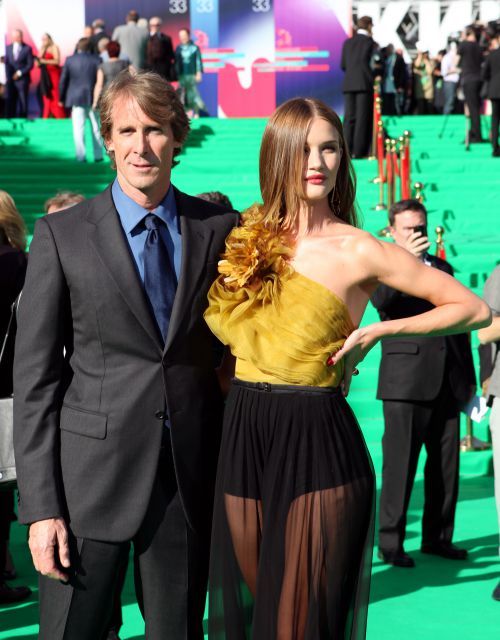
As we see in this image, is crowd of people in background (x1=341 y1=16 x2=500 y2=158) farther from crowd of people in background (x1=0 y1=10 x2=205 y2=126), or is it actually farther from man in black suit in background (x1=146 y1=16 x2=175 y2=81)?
man in black suit in background (x1=146 y1=16 x2=175 y2=81)

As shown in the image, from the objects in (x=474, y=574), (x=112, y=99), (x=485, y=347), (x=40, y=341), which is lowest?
(x=474, y=574)

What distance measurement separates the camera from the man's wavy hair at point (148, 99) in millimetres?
3266

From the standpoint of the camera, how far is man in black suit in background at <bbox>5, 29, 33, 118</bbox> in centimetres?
2298

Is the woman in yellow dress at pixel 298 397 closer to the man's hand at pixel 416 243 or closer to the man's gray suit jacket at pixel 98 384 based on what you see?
the man's gray suit jacket at pixel 98 384

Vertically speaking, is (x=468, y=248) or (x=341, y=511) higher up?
(x=341, y=511)

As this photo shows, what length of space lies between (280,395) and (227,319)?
252mm

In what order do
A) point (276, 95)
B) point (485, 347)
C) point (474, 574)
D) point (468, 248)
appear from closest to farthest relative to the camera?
point (485, 347)
point (474, 574)
point (468, 248)
point (276, 95)

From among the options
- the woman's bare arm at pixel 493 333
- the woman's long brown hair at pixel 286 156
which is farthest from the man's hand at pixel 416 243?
the woman's long brown hair at pixel 286 156

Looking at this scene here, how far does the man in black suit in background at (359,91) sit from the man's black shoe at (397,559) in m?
10.7

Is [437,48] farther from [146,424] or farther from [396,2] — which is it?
[146,424]

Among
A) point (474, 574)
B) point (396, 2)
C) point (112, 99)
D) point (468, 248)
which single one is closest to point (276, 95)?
point (396, 2)

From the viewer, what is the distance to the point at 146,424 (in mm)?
3225

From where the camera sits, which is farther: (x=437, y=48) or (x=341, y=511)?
(x=437, y=48)

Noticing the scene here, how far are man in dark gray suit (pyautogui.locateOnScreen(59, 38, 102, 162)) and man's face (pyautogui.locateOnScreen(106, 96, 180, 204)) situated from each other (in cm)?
1424
